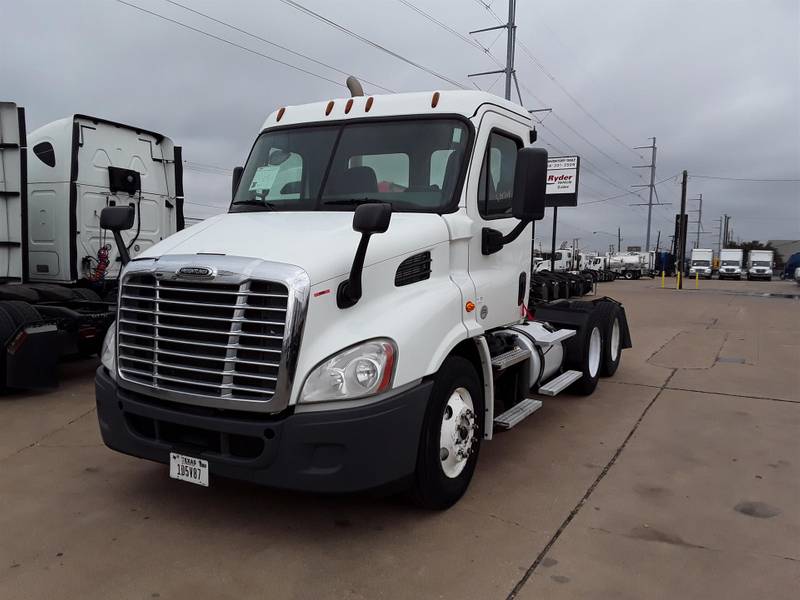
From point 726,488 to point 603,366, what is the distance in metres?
3.64

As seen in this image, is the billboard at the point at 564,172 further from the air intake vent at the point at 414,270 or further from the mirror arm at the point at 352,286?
the mirror arm at the point at 352,286


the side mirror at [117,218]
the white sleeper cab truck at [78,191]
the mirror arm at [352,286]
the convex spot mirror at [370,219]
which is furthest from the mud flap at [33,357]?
the convex spot mirror at [370,219]

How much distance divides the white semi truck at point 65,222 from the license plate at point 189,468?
151 inches

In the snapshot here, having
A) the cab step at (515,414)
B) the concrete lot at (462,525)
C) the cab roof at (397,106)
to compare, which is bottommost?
the concrete lot at (462,525)

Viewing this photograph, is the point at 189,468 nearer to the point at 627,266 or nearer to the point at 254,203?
the point at 254,203

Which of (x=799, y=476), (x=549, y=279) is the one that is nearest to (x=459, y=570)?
(x=799, y=476)

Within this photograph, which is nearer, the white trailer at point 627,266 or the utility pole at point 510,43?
the utility pole at point 510,43

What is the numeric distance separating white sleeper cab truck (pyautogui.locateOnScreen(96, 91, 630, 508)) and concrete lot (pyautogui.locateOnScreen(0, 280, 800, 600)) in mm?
423

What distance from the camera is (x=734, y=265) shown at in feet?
175

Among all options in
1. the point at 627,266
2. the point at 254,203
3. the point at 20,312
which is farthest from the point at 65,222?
the point at 627,266

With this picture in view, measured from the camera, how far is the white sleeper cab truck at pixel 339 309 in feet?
10.7

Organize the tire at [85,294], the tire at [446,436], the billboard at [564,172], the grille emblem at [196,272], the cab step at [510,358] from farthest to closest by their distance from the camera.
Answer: the billboard at [564,172] → the tire at [85,294] → the cab step at [510,358] → the tire at [446,436] → the grille emblem at [196,272]

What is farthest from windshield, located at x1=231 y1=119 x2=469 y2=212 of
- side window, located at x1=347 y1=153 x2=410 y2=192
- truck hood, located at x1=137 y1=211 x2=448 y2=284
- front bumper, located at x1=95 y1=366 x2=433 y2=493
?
front bumper, located at x1=95 y1=366 x2=433 y2=493

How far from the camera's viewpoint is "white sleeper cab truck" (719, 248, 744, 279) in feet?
174
